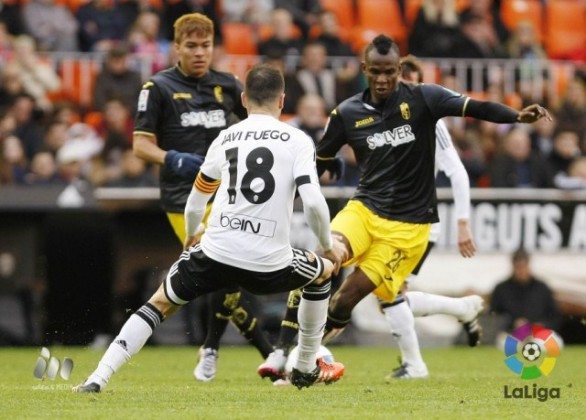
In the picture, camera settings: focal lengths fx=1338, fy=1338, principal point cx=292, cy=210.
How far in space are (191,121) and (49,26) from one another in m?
8.50

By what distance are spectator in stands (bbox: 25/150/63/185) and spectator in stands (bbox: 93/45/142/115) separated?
170cm

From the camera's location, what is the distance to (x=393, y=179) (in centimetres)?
952

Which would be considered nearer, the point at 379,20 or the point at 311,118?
the point at 311,118

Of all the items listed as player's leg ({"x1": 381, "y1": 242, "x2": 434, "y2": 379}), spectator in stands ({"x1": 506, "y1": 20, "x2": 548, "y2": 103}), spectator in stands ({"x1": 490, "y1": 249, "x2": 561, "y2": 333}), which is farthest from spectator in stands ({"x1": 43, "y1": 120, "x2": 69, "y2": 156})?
player's leg ({"x1": 381, "y1": 242, "x2": 434, "y2": 379})

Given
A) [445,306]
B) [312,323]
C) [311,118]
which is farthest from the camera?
[311,118]

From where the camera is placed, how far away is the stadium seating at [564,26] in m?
20.5

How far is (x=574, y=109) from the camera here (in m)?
17.8

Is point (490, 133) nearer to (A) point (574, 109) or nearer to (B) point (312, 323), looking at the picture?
(A) point (574, 109)

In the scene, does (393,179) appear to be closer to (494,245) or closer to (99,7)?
(494,245)

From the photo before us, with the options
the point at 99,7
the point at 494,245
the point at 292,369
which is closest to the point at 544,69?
the point at 494,245

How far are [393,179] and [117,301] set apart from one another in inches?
238

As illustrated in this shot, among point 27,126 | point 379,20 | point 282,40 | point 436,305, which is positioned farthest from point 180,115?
point 379,20

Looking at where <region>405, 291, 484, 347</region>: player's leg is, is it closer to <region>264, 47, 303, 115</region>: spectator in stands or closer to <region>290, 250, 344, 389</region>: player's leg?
<region>290, 250, 344, 389</region>: player's leg

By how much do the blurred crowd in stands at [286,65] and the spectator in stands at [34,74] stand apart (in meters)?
0.02
